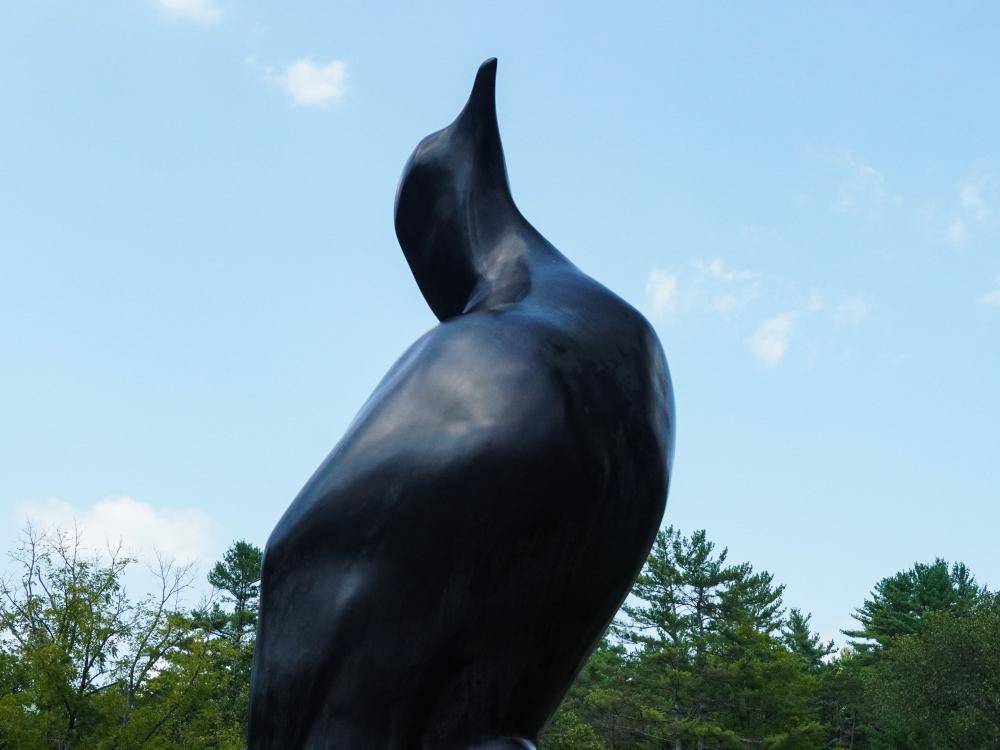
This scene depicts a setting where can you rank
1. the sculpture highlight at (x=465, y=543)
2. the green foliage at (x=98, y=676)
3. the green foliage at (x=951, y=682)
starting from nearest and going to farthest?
the sculpture highlight at (x=465, y=543), the green foliage at (x=98, y=676), the green foliage at (x=951, y=682)

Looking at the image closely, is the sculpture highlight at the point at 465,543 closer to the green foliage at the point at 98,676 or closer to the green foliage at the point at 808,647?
the green foliage at the point at 98,676

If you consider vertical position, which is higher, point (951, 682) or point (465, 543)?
point (951, 682)

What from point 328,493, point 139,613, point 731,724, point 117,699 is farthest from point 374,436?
point 731,724

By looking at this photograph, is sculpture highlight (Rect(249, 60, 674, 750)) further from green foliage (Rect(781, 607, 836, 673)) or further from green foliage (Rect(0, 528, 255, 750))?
green foliage (Rect(781, 607, 836, 673))

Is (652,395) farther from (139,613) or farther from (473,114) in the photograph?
(139,613)

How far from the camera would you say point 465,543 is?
2.75 metres

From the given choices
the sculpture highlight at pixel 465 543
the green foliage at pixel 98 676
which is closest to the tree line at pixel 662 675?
the green foliage at pixel 98 676

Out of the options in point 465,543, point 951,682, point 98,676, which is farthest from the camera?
point 951,682

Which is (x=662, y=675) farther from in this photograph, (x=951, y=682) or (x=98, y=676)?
(x=98, y=676)

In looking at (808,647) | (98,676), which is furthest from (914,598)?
(98,676)

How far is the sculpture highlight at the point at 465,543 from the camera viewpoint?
2701mm

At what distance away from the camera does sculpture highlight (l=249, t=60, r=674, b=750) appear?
106 inches

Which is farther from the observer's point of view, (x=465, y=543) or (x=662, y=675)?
(x=662, y=675)

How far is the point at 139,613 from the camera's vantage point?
19766mm
